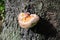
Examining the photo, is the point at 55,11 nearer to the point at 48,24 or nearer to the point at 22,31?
the point at 48,24

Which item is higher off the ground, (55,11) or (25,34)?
(55,11)

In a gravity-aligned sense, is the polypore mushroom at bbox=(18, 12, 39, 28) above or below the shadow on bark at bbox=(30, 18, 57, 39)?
above

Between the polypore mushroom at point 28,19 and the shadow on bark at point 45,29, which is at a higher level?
the polypore mushroom at point 28,19

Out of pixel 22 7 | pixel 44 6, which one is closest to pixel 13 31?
pixel 22 7
